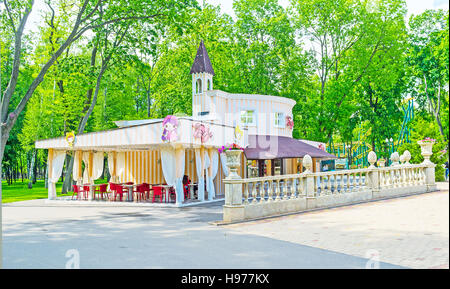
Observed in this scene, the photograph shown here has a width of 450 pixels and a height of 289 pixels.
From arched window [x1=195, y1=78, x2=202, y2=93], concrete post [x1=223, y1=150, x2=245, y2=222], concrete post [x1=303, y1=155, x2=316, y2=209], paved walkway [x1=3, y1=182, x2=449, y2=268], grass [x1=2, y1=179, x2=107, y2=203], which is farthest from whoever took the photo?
arched window [x1=195, y1=78, x2=202, y2=93]

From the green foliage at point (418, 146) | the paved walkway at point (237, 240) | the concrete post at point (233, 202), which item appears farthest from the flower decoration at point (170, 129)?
the green foliage at point (418, 146)

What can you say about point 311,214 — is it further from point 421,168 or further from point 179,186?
point 421,168

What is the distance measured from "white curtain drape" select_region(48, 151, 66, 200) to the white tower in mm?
7671

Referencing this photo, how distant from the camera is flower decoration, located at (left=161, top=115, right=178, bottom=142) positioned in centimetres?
1481

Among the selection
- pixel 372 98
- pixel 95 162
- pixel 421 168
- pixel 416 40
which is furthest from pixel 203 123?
pixel 372 98

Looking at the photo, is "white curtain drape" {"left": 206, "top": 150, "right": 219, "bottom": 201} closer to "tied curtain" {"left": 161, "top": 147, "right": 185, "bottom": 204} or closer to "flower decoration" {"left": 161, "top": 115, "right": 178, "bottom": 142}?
"tied curtain" {"left": 161, "top": 147, "right": 185, "bottom": 204}

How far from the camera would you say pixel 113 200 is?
1836 centimetres

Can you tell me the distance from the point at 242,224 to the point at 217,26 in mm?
26668

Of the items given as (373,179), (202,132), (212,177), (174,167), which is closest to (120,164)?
(212,177)

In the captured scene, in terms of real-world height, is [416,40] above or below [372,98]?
above

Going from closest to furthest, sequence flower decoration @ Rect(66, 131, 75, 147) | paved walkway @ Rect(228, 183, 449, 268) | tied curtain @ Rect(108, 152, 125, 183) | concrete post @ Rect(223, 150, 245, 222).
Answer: paved walkway @ Rect(228, 183, 449, 268) → concrete post @ Rect(223, 150, 245, 222) → flower decoration @ Rect(66, 131, 75, 147) → tied curtain @ Rect(108, 152, 125, 183)

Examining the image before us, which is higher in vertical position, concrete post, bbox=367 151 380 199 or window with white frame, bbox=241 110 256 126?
window with white frame, bbox=241 110 256 126

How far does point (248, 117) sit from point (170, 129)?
8.51 metres

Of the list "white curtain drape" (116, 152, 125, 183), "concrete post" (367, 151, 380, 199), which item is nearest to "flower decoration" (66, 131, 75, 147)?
"white curtain drape" (116, 152, 125, 183)
